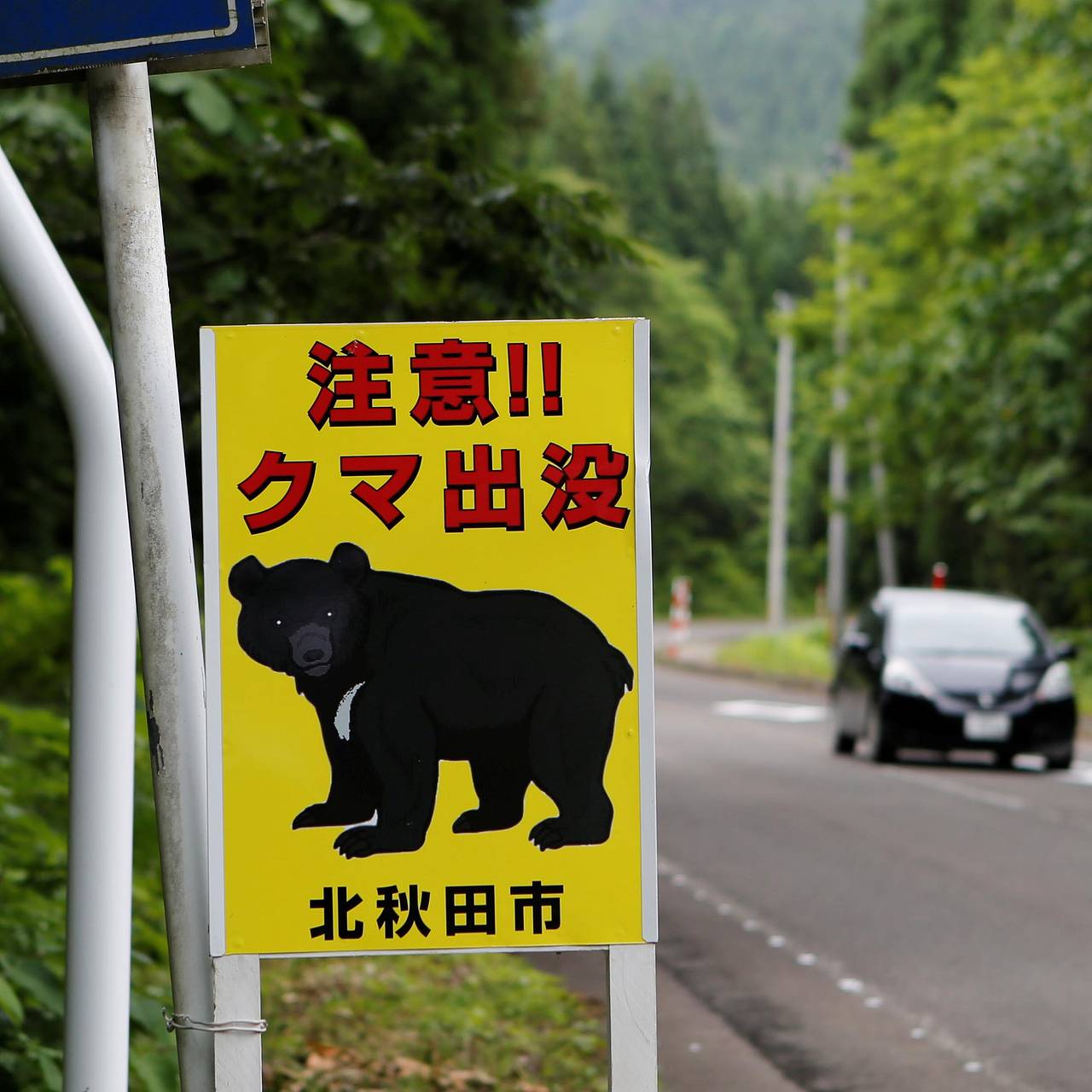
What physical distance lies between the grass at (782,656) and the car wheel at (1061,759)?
14581mm

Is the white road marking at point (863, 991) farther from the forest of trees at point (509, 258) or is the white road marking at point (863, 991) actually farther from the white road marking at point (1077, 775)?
the white road marking at point (1077, 775)

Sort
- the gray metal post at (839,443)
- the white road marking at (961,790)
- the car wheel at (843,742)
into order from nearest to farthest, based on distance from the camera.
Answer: the white road marking at (961,790)
the car wheel at (843,742)
the gray metal post at (839,443)

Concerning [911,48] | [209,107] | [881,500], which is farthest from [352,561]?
[911,48]

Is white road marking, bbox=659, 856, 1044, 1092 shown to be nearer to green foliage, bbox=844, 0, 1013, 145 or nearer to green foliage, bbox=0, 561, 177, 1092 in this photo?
green foliage, bbox=0, 561, 177, 1092

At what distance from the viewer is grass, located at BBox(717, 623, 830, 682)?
1320 inches

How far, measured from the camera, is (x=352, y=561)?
3.31m

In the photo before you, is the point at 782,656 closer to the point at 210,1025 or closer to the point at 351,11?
the point at 351,11

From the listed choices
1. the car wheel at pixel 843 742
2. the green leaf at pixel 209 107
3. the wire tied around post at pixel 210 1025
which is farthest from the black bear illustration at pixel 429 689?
the car wheel at pixel 843 742

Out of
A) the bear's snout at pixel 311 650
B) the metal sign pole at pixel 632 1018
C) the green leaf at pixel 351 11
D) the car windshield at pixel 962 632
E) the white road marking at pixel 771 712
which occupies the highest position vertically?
the green leaf at pixel 351 11

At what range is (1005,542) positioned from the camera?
3906 cm

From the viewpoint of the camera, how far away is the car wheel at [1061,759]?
1644 cm

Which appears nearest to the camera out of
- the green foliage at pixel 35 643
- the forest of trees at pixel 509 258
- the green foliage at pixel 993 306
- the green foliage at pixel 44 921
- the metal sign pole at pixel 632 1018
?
the metal sign pole at pixel 632 1018

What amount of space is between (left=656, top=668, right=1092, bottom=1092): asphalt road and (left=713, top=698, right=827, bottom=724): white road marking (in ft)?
21.1

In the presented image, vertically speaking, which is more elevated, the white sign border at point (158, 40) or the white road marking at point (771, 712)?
the white sign border at point (158, 40)
